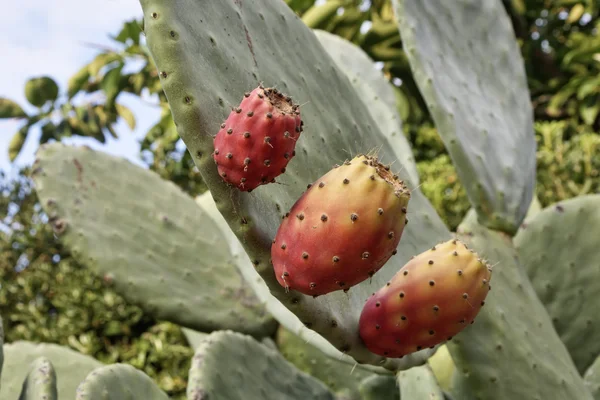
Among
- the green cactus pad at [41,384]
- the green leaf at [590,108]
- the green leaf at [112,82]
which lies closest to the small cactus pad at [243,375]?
the green cactus pad at [41,384]

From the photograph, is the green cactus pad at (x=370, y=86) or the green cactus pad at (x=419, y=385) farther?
the green cactus pad at (x=370, y=86)

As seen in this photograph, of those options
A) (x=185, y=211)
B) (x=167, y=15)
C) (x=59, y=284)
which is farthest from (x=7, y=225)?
(x=167, y=15)

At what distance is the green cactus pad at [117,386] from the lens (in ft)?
3.88

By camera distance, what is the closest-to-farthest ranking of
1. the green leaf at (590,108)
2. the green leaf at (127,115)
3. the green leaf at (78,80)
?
the green leaf at (590,108) → the green leaf at (78,80) → the green leaf at (127,115)

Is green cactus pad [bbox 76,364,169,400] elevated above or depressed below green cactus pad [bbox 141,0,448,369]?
below

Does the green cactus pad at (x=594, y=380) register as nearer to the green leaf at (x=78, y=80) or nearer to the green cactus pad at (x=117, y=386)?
the green cactus pad at (x=117, y=386)

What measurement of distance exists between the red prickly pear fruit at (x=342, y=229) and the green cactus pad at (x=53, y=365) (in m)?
1.12

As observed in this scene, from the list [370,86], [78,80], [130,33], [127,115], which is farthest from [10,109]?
[370,86]

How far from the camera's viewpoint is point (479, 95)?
1572 millimetres

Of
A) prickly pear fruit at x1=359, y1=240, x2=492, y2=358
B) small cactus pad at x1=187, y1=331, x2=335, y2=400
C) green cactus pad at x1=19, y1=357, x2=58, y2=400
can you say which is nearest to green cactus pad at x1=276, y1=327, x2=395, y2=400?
small cactus pad at x1=187, y1=331, x2=335, y2=400

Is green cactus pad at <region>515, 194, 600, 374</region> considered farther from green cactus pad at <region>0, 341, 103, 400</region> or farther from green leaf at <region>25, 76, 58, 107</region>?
green leaf at <region>25, 76, 58, 107</region>

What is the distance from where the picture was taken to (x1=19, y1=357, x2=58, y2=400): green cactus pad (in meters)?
1.22

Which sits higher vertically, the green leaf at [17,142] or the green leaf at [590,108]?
the green leaf at [590,108]

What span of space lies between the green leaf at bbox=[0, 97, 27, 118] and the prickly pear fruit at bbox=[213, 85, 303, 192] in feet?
11.3
